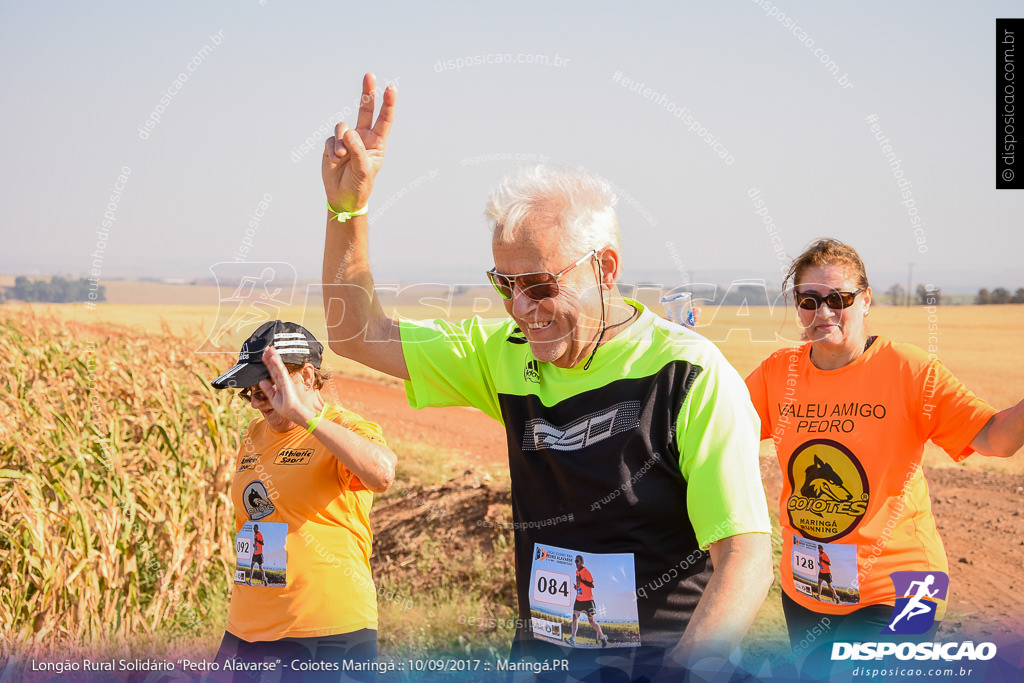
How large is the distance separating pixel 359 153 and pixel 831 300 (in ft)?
6.87

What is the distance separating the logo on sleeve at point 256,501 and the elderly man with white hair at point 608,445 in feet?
4.08

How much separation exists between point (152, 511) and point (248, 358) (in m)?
2.36

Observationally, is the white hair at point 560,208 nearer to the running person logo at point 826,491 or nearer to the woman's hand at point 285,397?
the woman's hand at point 285,397

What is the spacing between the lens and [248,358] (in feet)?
10.9

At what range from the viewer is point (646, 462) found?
2.07m

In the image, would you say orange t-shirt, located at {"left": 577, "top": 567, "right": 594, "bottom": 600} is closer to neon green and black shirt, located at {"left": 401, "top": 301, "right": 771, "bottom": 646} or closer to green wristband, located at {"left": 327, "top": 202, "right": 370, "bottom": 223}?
neon green and black shirt, located at {"left": 401, "top": 301, "right": 771, "bottom": 646}

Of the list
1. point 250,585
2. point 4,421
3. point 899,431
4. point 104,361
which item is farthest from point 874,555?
point 104,361

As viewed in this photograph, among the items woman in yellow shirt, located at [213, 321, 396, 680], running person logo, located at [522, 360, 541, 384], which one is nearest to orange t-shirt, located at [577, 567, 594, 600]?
running person logo, located at [522, 360, 541, 384]

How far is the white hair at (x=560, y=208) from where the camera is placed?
2.19 m

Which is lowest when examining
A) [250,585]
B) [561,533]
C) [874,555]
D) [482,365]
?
[250,585]

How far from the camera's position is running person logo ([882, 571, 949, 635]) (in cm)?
307

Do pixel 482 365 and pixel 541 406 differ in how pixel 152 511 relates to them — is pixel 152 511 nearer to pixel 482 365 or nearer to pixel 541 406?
pixel 482 365

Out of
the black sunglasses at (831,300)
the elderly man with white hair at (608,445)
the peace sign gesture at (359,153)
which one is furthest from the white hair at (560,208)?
the black sunglasses at (831,300)
